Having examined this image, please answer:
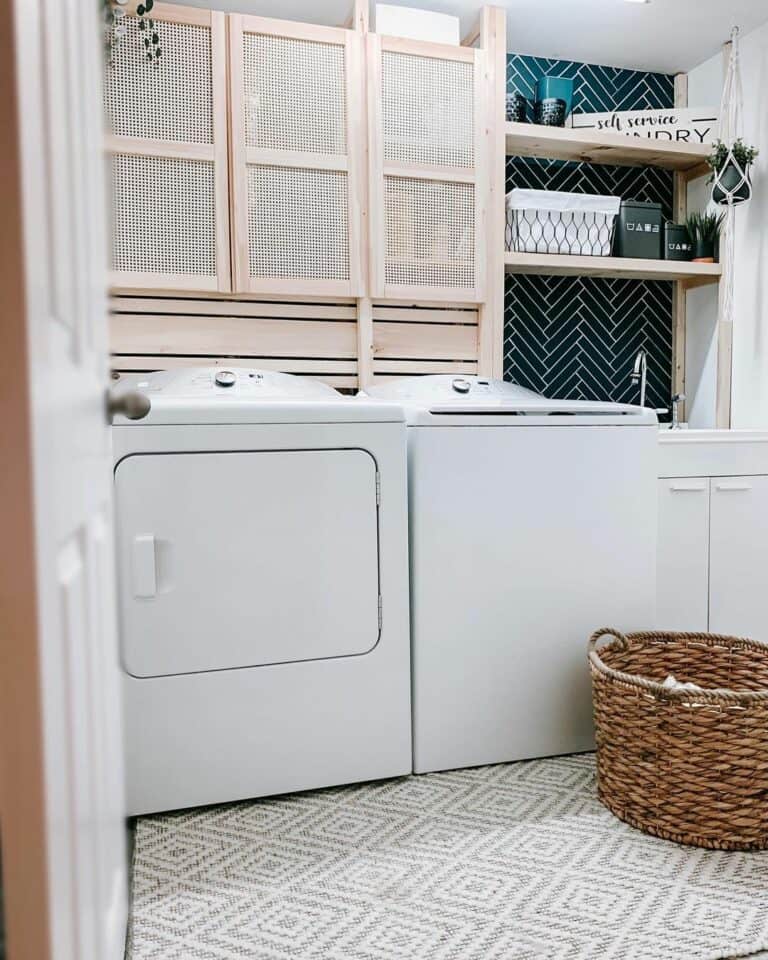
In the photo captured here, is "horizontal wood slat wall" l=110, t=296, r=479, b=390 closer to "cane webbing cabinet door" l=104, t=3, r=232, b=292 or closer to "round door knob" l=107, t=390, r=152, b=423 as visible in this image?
"cane webbing cabinet door" l=104, t=3, r=232, b=292

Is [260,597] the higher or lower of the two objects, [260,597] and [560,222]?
the lower

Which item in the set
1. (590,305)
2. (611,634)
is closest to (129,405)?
(611,634)

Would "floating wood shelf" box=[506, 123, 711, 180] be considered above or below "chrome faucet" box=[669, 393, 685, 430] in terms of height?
above

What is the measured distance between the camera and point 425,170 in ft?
9.42

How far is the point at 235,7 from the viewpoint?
295cm

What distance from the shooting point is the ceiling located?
2.97 metres

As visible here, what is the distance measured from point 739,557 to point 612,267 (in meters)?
1.13

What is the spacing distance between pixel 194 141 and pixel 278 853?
2.06m

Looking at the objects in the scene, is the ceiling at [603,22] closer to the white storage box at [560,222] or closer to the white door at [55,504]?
the white storage box at [560,222]

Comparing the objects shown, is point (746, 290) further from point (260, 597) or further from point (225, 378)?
point (260, 597)

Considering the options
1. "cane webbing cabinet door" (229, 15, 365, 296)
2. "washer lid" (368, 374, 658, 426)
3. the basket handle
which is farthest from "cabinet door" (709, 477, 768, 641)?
"cane webbing cabinet door" (229, 15, 365, 296)

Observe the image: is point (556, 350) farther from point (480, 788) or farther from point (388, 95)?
point (480, 788)

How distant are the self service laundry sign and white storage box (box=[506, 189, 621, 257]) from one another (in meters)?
0.40

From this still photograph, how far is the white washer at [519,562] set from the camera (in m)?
2.13
